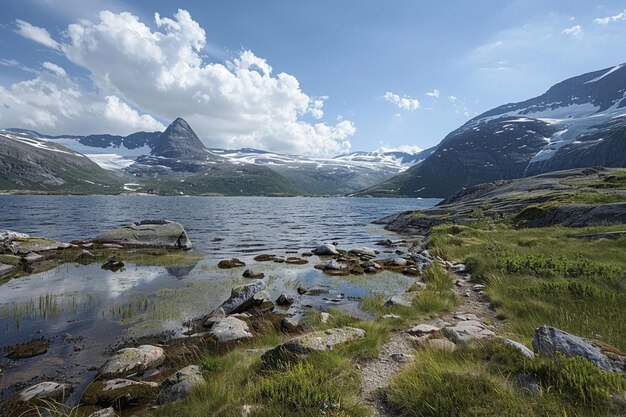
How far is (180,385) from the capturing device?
7859mm

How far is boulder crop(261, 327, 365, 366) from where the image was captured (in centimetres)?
812

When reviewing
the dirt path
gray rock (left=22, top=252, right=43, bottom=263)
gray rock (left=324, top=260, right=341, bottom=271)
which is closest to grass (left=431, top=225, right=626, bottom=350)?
the dirt path

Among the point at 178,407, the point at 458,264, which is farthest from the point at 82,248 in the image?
the point at 458,264

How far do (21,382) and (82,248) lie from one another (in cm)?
2736

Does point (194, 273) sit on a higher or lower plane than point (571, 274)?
lower

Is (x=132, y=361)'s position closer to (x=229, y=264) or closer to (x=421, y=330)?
(x=421, y=330)

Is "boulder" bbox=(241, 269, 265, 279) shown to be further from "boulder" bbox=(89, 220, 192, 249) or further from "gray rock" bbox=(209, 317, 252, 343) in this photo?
"boulder" bbox=(89, 220, 192, 249)

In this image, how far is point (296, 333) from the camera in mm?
12945

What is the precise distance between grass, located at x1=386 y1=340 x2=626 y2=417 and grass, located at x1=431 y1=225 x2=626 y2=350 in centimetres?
310

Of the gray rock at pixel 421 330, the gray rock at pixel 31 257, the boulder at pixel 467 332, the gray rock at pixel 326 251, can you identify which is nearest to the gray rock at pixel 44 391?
→ the gray rock at pixel 421 330

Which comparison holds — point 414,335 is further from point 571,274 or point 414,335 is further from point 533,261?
point 533,261

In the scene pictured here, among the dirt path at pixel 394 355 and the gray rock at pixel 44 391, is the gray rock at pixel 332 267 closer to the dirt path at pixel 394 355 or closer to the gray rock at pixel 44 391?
the dirt path at pixel 394 355

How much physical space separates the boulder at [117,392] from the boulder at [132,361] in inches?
25.4

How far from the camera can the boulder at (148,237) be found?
3669cm
